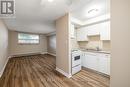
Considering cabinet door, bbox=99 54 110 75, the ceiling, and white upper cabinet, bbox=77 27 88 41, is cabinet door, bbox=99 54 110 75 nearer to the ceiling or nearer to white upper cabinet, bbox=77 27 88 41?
white upper cabinet, bbox=77 27 88 41

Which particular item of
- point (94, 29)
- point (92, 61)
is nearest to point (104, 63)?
point (92, 61)

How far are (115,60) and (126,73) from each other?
0.65 feet

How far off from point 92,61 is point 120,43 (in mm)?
2374

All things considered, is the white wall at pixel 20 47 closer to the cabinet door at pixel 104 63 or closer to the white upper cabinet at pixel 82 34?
the white upper cabinet at pixel 82 34

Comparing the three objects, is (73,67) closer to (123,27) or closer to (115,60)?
(115,60)

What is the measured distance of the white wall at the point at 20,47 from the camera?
252 inches

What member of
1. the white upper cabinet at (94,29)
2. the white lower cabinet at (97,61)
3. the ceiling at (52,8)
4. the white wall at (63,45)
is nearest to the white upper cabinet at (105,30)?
the white upper cabinet at (94,29)

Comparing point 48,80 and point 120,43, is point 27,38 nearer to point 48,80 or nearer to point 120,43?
point 48,80

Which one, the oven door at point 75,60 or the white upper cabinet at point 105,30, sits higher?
the white upper cabinet at point 105,30

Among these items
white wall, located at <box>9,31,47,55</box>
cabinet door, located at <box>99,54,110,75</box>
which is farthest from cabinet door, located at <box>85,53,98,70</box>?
white wall, located at <box>9,31,47,55</box>

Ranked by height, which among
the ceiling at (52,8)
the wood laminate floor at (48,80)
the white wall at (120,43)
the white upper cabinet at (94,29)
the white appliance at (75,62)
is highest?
the ceiling at (52,8)

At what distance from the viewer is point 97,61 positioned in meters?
3.04

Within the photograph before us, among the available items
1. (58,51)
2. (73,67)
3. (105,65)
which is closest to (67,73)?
(73,67)

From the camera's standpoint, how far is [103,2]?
2.12 m
